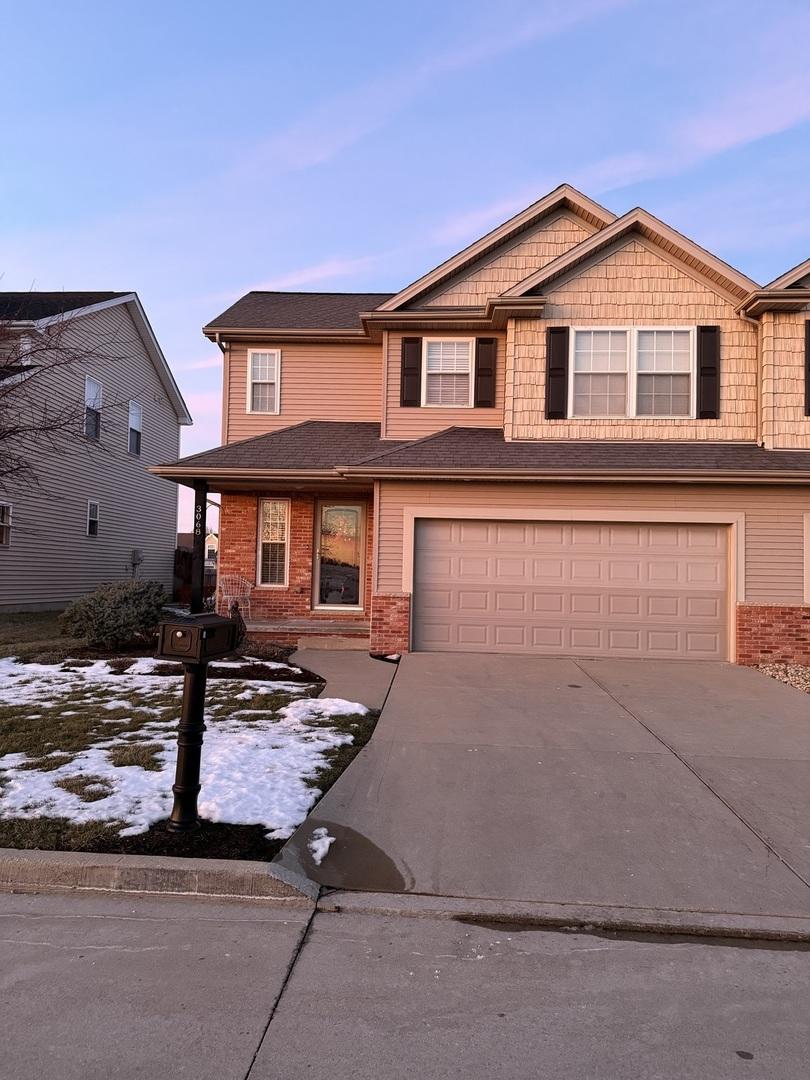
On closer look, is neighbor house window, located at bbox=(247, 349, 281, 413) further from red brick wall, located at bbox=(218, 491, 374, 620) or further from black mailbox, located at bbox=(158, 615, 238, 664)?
black mailbox, located at bbox=(158, 615, 238, 664)

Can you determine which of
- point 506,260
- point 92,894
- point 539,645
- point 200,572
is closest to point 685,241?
point 506,260

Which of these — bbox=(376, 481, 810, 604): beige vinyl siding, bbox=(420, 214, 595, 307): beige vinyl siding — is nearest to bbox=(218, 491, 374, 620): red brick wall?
bbox=(376, 481, 810, 604): beige vinyl siding

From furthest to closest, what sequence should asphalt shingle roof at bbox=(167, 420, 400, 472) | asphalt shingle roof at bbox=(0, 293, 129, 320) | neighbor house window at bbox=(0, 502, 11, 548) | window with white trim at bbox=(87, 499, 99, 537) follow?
window with white trim at bbox=(87, 499, 99, 537) → asphalt shingle roof at bbox=(0, 293, 129, 320) → neighbor house window at bbox=(0, 502, 11, 548) → asphalt shingle roof at bbox=(167, 420, 400, 472)

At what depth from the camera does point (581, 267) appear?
458 inches

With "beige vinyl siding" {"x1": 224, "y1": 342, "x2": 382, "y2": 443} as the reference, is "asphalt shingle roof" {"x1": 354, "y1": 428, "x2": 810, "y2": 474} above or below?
below

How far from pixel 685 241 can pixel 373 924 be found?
1143 centimetres

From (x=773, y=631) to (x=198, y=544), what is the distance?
9600 millimetres

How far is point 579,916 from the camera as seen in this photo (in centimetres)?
349

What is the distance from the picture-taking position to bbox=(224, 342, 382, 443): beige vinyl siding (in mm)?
14055

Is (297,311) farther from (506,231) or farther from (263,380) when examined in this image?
(506,231)

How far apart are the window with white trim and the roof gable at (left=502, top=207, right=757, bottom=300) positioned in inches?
545

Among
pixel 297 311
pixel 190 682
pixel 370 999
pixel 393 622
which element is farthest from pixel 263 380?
pixel 370 999

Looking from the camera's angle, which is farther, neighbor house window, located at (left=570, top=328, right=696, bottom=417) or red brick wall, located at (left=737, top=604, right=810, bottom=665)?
neighbor house window, located at (left=570, top=328, right=696, bottom=417)

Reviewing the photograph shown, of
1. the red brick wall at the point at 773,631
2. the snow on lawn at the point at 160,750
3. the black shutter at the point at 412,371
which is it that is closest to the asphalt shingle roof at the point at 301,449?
the black shutter at the point at 412,371
